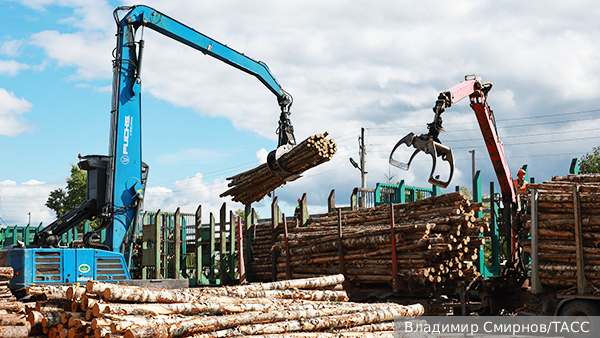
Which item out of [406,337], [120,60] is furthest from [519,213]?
[120,60]

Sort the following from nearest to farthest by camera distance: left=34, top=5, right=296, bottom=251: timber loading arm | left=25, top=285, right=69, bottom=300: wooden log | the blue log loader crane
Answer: left=25, top=285, right=69, bottom=300: wooden log
the blue log loader crane
left=34, top=5, right=296, bottom=251: timber loading arm

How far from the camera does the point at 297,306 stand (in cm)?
718

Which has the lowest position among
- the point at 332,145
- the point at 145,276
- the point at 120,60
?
the point at 145,276

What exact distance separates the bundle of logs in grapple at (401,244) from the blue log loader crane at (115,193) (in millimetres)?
2201

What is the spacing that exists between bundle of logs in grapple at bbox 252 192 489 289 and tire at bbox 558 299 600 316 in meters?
2.29

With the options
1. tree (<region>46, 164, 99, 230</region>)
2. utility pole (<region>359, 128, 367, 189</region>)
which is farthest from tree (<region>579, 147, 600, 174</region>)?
tree (<region>46, 164, 99, 230</region>)

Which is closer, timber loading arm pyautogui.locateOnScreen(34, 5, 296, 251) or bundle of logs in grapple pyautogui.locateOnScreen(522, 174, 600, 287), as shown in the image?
bundle of logs in grapple pyautogui.locateOnScreen(522, 174, 600, 287)

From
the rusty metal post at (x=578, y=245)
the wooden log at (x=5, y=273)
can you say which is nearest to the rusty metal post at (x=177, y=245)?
the wooden log at (x=5, y=273)

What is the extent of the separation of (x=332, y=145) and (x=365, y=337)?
743 centimetres

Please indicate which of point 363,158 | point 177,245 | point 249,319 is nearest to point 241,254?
point 177,245

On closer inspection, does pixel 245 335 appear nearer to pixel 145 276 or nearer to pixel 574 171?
pixel 574 171

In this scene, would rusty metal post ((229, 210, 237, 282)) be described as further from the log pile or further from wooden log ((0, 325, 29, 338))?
wooden log ((0, 325, 29, 338))

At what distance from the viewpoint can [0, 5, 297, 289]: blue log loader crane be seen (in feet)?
33.8

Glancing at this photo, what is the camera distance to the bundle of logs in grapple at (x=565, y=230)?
9.88 m
